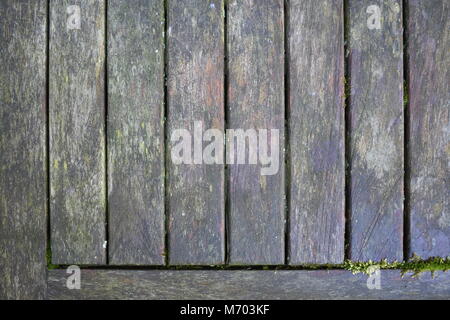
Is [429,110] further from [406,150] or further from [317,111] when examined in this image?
[317,111]

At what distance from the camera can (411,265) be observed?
140 centimetres

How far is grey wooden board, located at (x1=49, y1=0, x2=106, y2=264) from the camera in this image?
1.40 metres

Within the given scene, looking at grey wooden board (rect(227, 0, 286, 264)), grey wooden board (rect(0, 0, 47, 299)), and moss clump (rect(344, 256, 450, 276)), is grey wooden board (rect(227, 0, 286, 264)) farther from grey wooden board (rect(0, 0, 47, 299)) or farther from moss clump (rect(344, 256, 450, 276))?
grey wooden board (rect(0, 0, 47, 299))

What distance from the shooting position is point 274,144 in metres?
1.39

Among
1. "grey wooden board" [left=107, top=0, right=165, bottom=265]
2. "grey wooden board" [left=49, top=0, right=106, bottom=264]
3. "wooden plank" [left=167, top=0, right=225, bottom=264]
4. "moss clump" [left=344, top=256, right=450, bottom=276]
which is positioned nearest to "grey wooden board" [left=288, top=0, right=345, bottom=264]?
"moss clump" [left=344, top=256, right=450, bottom=276]

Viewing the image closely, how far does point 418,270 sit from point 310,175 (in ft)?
1.56

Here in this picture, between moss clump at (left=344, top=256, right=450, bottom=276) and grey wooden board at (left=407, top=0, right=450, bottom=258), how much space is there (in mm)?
114

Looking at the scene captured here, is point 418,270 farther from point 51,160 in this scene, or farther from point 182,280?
point 51,160

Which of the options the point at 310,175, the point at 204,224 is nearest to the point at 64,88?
the point at 204,224

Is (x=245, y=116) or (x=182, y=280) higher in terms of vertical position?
(x=245, y=116)

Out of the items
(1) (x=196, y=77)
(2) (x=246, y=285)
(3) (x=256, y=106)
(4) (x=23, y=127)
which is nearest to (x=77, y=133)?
(4) (x=23, y=127)

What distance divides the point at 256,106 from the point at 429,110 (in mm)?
571

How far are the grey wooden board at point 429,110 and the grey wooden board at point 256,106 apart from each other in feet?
1.43
